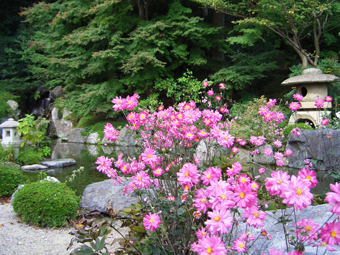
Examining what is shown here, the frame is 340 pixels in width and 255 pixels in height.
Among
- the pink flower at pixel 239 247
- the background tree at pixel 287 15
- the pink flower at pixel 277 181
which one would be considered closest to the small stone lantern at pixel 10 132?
the background tree at pixel 287 15

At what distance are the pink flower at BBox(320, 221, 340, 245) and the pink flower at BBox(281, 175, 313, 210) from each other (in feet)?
0.39

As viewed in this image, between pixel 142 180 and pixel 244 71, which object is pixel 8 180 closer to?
pixel 142 180

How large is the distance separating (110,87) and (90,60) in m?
1.50

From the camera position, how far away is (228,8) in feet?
29.0

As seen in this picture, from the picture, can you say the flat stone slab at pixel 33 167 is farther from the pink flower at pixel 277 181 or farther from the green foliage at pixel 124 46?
the pink flower at pixel 277 181

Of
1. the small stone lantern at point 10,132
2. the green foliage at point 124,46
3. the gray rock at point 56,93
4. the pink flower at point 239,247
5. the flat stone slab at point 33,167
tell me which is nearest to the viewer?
the pink flower at point 239,247

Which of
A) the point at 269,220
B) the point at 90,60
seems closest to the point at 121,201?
the point at 269,220

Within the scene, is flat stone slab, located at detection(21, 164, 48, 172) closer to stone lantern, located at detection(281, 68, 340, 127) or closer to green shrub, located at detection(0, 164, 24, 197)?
green shrub, located at detection(0, 164, 24, 197)

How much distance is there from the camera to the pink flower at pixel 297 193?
860 mm

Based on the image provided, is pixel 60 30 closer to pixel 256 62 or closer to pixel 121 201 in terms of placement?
pixel 256 62

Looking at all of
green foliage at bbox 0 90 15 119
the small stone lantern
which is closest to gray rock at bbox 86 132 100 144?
the small stone lantern

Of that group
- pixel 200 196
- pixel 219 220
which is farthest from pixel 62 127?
pixel 219 220

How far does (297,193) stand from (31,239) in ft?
8.82

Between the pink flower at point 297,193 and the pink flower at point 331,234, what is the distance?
120 millimetres
